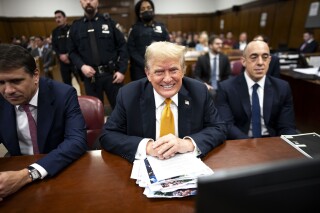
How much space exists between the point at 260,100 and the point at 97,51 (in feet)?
6.95

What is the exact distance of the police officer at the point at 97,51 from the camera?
3.06 metres

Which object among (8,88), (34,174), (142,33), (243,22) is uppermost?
(243,22)

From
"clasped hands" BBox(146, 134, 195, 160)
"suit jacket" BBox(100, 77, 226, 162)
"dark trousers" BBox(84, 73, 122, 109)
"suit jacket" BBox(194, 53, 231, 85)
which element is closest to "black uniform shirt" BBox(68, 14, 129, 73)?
"dark trousers" BBox(84, 73, 122, 109)

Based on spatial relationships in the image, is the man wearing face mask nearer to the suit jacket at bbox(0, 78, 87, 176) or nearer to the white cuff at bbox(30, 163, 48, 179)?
the suit jacket at bbox(0, 78, 87, 176)

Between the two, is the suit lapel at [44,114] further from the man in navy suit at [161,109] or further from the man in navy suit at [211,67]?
the man in navy suit at [211,67]

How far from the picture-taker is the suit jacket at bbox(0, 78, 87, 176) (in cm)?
142

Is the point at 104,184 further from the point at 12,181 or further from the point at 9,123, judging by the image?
the point at 9,123

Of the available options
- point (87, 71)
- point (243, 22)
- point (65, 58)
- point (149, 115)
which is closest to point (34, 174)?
point (149, 115)

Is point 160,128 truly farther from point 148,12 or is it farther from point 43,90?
point 148,12

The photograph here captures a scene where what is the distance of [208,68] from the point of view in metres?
4.09

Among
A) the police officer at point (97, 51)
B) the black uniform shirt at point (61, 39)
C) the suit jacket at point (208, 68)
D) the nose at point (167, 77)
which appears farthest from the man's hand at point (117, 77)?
the black uniform shirt at point (61, 39)

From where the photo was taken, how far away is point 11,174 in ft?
3.42

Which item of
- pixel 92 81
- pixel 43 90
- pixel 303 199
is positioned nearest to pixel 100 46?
pixel 92 81

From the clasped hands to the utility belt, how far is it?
212 centimetres
